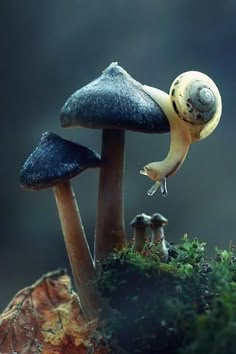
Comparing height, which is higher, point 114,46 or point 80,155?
point 114,46

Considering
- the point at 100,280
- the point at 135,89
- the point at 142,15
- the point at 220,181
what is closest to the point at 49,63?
the point at 142,15

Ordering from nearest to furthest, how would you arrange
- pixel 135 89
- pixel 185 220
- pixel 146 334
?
1. pixel 146 334
2. pixel 135 89
3. pixel 185 220

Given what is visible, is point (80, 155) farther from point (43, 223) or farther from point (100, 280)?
point (43, 223)

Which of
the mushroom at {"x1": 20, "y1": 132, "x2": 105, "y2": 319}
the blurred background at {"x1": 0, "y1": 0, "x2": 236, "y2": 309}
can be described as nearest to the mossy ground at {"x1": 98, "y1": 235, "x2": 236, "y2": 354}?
the mushroom at {"x1": 20, "y1": 132, "x2": 105, "y2": 319}

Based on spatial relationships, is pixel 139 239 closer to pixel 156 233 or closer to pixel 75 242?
pixel 156 233

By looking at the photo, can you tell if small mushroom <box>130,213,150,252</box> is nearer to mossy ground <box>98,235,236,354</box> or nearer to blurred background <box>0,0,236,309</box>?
mossy ground <box>98,235,236,354</box>

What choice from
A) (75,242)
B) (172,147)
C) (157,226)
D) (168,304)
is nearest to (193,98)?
(172,147)

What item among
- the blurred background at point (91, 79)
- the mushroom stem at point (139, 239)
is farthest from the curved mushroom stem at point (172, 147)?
the blurred background at point (91, 79)

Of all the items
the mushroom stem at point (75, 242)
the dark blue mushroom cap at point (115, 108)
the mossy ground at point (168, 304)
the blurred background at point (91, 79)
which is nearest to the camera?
the mossy ground at point (168, 304)

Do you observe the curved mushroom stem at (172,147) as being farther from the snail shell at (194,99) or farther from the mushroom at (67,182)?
the mushroom at (67,182)
